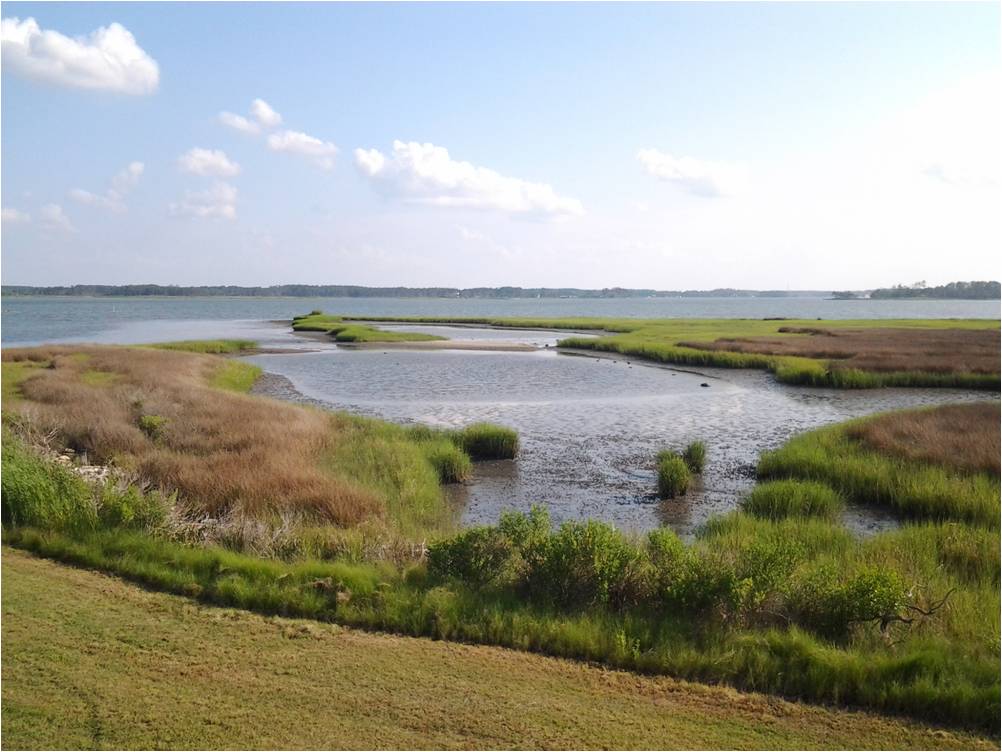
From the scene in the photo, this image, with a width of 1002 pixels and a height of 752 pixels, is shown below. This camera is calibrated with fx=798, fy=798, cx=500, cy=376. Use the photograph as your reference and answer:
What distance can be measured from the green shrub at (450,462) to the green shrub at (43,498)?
869 cm

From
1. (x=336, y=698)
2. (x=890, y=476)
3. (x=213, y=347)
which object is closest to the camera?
(x=336, y=698)

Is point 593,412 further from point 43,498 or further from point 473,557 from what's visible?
point 43,498

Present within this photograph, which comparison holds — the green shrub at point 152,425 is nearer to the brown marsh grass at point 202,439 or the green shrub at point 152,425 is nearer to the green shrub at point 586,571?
the brown marsh grass at point 202,439

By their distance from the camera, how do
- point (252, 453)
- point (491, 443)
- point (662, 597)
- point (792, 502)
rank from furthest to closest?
point (491, 443), point (252, 453), point (792, 502), point (662, 597)

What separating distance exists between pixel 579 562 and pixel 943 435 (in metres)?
14.5

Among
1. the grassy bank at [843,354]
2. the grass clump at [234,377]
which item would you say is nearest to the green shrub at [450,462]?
the grass clump at [234,377]

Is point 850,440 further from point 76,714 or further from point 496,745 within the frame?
point 76,714

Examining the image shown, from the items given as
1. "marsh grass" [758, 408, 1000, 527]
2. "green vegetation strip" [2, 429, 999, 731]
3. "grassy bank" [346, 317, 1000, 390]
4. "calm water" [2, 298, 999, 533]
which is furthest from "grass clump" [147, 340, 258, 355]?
"green vegetation strip" [2, 429, 999, 731]

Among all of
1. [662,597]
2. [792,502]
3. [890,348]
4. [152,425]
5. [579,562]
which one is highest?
[890,348]

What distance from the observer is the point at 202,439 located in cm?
1961

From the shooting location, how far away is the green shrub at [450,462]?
20194 mm

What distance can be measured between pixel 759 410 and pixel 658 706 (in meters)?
26.0

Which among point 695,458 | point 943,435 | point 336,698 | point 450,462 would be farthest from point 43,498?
point 943,435

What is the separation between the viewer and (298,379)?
144 feet
